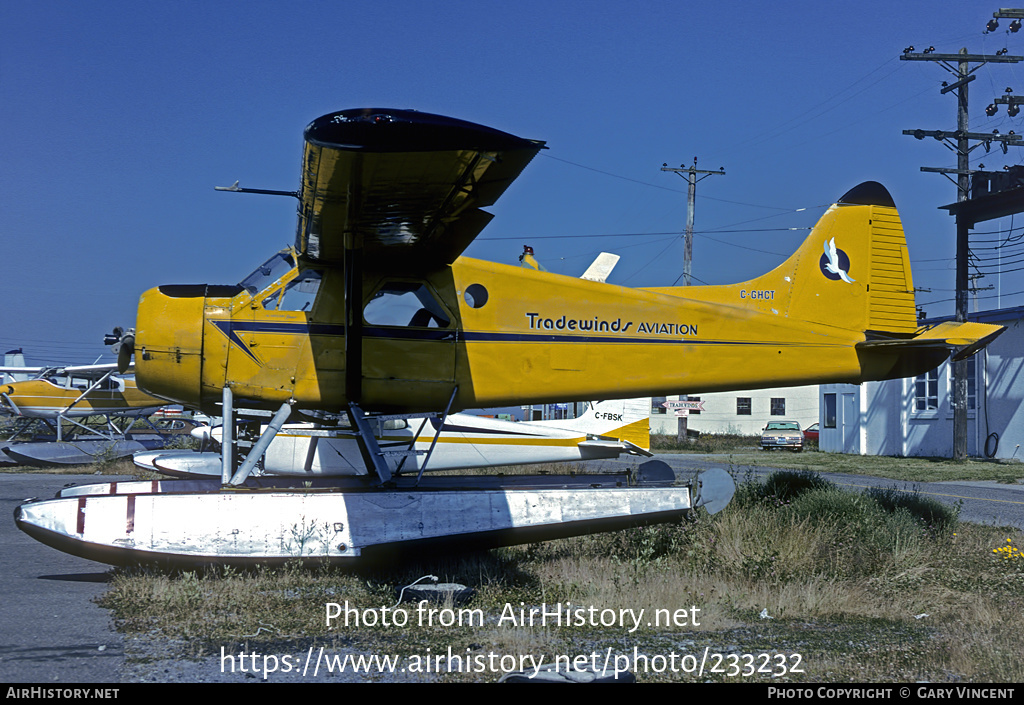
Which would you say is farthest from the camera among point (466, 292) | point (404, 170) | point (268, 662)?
point (466, 292)

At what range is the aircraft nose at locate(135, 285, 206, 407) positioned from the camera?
682 centimetres

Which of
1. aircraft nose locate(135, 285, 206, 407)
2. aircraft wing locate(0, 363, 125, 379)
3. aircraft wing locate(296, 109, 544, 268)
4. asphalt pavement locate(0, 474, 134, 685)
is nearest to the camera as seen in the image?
asphalt pavement locate(0, 474, 134, 685)

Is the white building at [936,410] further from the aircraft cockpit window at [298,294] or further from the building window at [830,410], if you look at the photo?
the aircraft cockpit window at [298,294]

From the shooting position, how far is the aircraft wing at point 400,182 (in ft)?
14.7

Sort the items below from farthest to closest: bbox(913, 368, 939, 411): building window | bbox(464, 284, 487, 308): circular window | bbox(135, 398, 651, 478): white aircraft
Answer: bbox(913, 368, 939, 411): building window < bbox(135, 398, 651, 478): white aircraft < bbox(464, 284, 487, 308): circular window

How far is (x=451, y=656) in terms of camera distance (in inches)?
182

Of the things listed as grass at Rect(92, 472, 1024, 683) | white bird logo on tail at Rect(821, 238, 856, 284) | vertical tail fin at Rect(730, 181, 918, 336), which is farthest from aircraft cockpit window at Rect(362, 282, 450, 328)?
white bird logo on tail at Rect(821, 238, 856, 284)

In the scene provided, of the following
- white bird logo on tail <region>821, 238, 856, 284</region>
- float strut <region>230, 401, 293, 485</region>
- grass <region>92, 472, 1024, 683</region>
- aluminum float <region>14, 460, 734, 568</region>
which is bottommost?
grass <region>92, 472, 1024, 683</region>

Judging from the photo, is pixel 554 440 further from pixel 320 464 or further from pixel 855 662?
pixel 855 662

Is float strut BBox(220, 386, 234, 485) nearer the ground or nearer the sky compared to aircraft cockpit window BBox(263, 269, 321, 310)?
nearer the ground

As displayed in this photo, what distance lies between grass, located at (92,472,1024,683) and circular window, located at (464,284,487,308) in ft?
7.59

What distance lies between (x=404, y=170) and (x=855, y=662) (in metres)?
4.02

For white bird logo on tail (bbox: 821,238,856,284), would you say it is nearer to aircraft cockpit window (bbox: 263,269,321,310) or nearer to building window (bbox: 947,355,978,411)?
aircraft cockpit window (bbox: 263,269,321,310)
